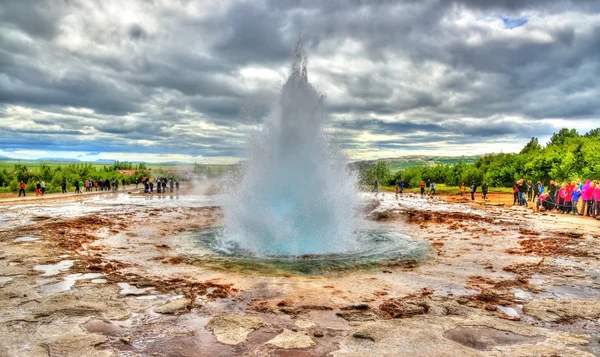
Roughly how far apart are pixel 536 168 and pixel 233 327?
45548 mm

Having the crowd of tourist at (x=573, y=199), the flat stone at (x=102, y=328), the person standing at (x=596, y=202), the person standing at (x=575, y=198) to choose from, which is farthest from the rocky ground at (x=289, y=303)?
the person standing at (x=575, y=198)

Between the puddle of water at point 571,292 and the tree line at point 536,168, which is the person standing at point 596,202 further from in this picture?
the puddle of water at point 571,292

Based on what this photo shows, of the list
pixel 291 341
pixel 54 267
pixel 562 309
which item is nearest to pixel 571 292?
pixel 562 309

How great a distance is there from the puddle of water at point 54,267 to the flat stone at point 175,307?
3.35 meters

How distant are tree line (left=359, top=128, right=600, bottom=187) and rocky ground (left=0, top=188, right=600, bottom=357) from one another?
33.2 feet

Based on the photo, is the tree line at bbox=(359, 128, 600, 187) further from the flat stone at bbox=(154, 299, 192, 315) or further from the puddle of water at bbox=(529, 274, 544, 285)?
the flat stone at bbox=(154, 299, 192, 315)

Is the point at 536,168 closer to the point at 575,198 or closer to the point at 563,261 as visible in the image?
the point at 575,198

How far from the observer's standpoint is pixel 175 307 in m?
6.09

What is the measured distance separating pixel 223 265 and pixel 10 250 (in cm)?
560

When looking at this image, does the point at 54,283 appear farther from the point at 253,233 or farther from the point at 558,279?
the point at 558,279

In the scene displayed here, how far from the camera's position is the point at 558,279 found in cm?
809

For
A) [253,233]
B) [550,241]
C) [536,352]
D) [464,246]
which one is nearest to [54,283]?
[253,233]

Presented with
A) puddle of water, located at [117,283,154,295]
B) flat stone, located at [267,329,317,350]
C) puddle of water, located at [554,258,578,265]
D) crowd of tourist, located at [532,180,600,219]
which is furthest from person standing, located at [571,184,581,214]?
puddle of water, located at [117,283,154,295]

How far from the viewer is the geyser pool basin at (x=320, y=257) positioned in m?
9.23
